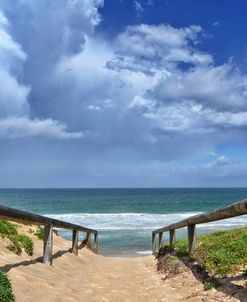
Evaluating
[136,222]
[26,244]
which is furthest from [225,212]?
[136,222]

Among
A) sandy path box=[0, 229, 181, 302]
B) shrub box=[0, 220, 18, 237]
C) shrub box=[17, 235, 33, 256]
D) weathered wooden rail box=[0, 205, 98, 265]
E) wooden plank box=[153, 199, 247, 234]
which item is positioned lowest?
sandy path box=[0, 229, 181, 302]

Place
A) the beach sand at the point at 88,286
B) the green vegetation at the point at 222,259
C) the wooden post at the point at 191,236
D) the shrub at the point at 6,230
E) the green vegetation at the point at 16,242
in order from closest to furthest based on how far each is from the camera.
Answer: the beach sand at the point at 88,286, the green vegetation at the point at 222,259, the green vegetation at the point at 16,242, the wooden post at the point at 191,236, the shrub at the point at 6,230

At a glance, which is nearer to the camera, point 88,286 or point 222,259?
point 88,286

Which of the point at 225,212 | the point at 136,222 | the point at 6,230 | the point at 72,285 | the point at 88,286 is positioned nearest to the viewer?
the point at 225,212

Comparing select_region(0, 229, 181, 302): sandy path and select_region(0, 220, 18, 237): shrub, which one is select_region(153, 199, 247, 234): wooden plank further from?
select_region(0, 220, 18, 237): shrub

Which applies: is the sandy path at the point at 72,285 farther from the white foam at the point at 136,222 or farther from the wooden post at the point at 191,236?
the white foam at the point at 136,222

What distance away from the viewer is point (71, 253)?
12.2m

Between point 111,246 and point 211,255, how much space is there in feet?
61.7

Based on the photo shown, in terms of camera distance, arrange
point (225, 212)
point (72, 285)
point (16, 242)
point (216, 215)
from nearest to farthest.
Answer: point (225, 212)
point (216, 215)
point (72, 285)
point (16, 242)

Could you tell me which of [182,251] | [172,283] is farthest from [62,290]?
[182,251]

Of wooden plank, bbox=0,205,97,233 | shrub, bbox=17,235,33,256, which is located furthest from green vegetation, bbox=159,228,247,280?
shrub, bbox=17,235,33,256

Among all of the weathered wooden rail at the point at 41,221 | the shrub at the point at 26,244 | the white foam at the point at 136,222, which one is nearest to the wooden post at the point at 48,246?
the weathered wooden rail at the point at 41,221

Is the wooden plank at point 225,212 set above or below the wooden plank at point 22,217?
above

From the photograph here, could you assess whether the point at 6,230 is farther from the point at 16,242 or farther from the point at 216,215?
the point at 216,215
